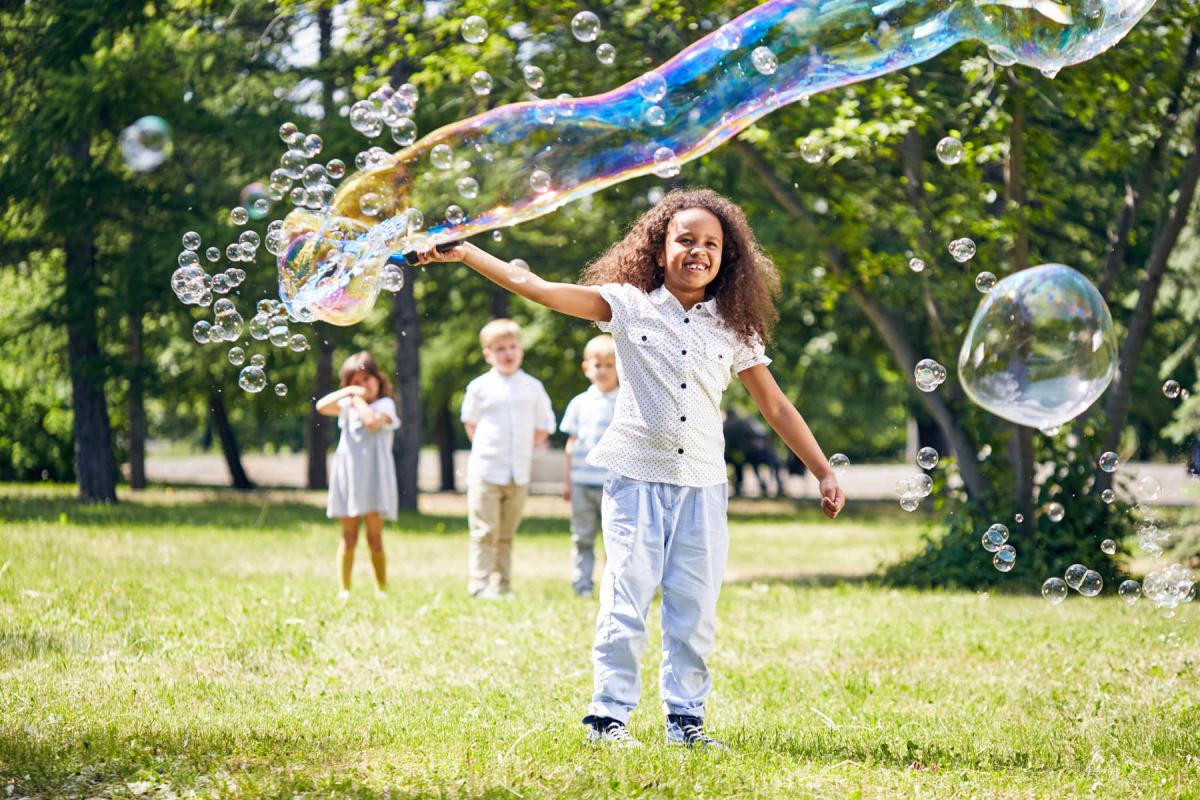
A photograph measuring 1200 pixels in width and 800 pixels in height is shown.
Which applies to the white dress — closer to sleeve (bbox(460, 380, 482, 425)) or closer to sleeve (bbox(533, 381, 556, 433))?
sleeve (bbox(460, 380, 482, 425))

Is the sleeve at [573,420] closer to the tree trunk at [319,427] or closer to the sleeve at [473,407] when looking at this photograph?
the sleeve at [473,407]

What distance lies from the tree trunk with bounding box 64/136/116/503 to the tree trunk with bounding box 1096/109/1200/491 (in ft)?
39.0

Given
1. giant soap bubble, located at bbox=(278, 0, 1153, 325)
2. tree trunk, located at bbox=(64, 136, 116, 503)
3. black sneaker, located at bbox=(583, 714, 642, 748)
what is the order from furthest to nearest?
tree trunk, located at bbox=(64, 136, 116, 503) < giant soap bubble, located at bbox=(278, 0, 1153, 325) < black sneaker, located at bbox=(583, 714, 642, 748)

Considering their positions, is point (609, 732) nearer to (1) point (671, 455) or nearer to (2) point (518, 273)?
(1) point (671, 455)

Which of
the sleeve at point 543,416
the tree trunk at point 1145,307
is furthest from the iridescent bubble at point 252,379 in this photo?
the tree trunk at point 1145,307

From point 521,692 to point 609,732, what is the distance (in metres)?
1.20

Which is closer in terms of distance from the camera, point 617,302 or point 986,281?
point 617,302

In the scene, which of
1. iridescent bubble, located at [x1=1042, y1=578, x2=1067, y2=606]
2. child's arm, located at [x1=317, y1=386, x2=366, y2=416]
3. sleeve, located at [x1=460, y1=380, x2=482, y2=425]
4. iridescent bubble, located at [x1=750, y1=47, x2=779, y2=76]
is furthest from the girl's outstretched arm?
sleeve, located at [x1=460, y1=380, x2=482, y2=425]

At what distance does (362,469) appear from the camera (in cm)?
890

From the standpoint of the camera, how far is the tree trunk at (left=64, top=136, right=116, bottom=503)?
17125mm

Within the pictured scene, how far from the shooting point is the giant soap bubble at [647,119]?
5.07 m

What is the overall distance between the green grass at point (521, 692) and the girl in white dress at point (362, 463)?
1.15ft

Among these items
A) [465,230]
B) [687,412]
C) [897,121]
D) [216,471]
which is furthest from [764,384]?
[216,471]

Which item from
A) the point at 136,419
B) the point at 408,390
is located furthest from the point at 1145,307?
the point at 136,419
